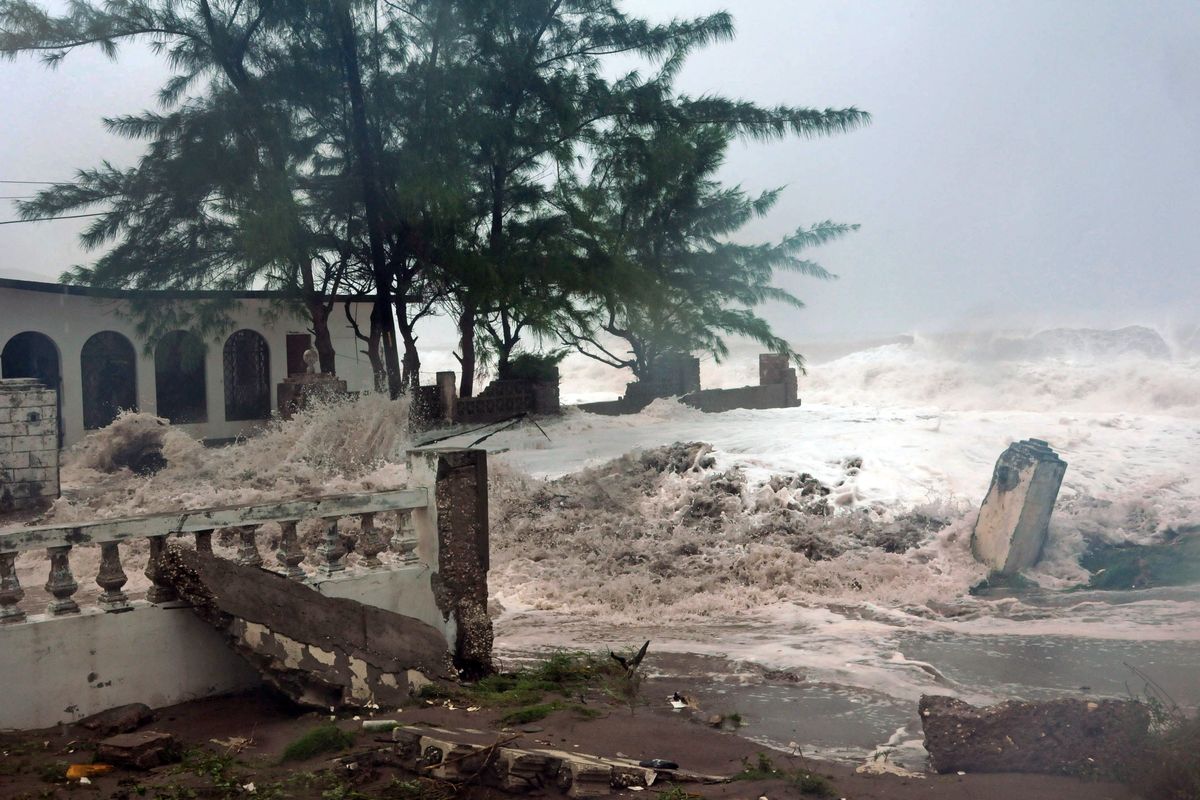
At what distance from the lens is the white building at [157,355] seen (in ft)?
54.6

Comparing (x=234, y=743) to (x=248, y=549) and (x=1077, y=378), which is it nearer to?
(x=248, y=549)

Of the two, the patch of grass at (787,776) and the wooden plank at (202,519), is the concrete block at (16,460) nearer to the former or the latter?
the wooden plank at (202,519)

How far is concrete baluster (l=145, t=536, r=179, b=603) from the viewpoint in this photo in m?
4.62

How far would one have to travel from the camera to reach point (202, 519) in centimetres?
473

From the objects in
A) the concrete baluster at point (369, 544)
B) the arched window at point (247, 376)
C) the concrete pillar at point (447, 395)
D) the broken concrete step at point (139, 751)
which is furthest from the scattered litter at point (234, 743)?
the arched window at point (247, 376)

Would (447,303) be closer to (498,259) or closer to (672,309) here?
(498,259)

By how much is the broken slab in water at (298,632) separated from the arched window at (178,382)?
14.4 metres

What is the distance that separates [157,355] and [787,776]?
1697 cm

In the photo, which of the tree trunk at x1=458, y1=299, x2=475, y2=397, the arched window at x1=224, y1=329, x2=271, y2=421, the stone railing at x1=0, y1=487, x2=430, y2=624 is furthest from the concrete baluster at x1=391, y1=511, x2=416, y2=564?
the arched window at x1=224, y1=329, x2=271, y2=421

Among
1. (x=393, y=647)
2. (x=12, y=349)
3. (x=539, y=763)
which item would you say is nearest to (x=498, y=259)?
(x=12, y=349)

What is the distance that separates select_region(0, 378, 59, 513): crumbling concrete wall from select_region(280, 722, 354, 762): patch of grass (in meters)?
8.38

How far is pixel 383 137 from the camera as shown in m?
16.2

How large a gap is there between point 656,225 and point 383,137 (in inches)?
247

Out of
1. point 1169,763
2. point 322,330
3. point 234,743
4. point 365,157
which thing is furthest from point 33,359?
point 1169,763
